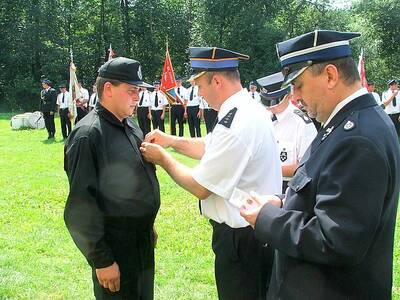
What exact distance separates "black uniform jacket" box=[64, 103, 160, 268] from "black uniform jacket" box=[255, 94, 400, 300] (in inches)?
48.0

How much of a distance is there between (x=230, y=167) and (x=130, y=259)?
3.11 feet

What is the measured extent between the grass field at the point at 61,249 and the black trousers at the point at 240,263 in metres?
1.69

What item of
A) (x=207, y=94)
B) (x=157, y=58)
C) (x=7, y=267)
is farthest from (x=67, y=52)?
(x=207, y=94)

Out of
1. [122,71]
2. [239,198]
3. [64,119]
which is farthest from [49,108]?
[239,198]

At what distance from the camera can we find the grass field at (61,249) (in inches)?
186

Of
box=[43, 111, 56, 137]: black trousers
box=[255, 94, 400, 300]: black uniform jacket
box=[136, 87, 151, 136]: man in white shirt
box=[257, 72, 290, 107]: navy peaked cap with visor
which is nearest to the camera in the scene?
box=[255, 94, 400, 300]: black uniform jacket

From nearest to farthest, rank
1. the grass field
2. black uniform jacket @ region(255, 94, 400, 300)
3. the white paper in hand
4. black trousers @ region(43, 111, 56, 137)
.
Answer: black uniform jacket @ region(255, 94, 400, 300)
the white paper in hand
the grass field
black trousers @ region(43, 111, 56, 137)

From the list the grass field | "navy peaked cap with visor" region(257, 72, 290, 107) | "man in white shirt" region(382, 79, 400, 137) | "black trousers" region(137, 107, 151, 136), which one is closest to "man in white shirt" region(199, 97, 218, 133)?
"black trousers" region(137, 107, 151, 136)

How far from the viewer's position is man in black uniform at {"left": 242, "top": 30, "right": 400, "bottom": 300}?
1701 millimetres

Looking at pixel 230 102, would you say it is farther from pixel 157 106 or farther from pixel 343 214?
pixel 157 106

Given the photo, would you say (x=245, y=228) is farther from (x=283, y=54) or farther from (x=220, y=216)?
(x=283, y=54)

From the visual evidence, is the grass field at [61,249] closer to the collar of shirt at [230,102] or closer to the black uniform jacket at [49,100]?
the collar of shirt at [230,102]

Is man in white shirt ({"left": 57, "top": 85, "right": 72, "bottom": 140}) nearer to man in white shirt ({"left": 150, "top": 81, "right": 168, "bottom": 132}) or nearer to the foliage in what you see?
man in white shirt ({"left": 150, "top": 81, "right": 168, "bottom": 132})

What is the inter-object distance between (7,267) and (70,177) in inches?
119
